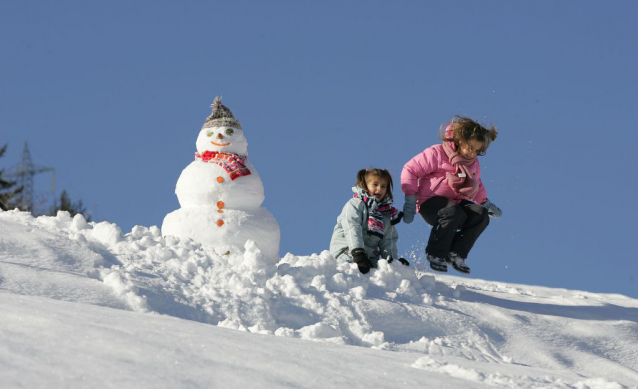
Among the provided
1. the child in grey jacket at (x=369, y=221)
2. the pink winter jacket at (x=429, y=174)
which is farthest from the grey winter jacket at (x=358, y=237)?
the pink winter jacket at (x=429, y=174)

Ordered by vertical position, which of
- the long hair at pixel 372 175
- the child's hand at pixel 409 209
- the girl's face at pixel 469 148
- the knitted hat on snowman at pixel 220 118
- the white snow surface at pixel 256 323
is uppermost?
the knitted hat on snowman at pixel 220 118

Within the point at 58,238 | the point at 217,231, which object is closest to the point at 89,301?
the point at 58,238

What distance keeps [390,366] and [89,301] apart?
259 centimetres

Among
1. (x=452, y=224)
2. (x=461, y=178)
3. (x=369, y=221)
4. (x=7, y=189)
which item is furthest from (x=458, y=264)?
(x=7, y=189)

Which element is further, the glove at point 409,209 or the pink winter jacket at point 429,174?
the pink winter jacket at point 429,174

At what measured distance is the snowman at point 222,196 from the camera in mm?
7973

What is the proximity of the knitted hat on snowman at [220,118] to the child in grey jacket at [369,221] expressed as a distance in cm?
151

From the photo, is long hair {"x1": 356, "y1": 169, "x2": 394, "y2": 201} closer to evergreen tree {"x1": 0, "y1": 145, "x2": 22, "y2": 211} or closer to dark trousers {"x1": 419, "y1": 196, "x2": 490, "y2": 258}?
dark trousers {"x1": 419, "y1": 196, "x2": 490, "y2": 258}

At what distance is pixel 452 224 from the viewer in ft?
26.3

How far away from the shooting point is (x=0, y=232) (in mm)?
6863

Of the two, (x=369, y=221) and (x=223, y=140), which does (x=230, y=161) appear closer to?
(x=223, y=140)

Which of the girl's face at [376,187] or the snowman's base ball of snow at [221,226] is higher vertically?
the girl's face at [376,187]

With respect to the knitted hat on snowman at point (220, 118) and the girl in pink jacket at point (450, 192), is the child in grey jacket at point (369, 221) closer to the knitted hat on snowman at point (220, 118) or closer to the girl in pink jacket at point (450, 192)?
the girl in pink jacket at point (450, 192)

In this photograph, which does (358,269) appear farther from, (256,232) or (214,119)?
(214,119)
